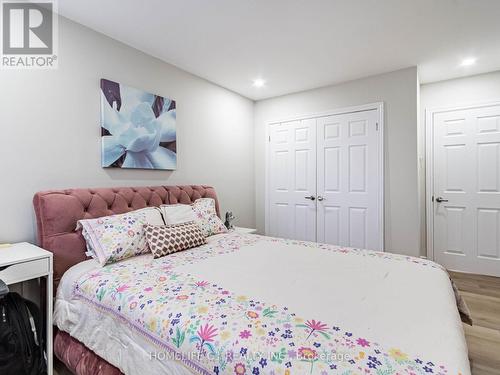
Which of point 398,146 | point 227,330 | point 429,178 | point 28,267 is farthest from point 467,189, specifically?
point 28,267

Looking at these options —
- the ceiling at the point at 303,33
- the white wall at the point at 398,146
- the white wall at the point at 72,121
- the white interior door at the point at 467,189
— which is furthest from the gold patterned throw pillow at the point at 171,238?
the white interior door at the point at 467,189

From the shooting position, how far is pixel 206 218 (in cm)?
267

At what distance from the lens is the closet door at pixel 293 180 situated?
12.2 feet

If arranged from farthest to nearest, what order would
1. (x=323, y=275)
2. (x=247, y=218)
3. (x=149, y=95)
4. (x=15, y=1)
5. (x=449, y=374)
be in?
(x=247, y=218) → (x=149, y=95) → (x=15, y=1) → (x=323, y=275) → (x=449, y=374)

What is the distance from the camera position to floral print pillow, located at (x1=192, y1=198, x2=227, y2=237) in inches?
102

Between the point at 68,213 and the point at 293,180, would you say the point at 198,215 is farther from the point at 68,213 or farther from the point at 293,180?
the point at 293,180

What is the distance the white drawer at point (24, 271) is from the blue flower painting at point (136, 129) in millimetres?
972

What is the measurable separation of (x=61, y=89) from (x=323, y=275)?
2315 mm

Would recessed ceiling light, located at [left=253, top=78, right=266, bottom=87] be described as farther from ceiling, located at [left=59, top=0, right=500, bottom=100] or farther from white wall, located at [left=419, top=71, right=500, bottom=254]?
white wall, located at [left=419, top=71, right=500, bottom=254]

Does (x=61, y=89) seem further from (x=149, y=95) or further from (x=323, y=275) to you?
(x=323, y=275)

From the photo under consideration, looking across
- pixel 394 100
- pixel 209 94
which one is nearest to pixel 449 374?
pixel 394 100

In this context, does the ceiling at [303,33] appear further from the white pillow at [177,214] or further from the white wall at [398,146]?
the white pillow at [177,214]

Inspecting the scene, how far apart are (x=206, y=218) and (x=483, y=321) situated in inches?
103

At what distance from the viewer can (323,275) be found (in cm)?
158
